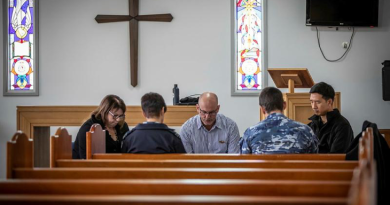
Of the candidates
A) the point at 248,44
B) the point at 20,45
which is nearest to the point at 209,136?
the point at 248,44

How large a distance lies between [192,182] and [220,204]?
12.3 inches

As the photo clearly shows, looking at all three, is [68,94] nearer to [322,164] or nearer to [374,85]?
[374,85]

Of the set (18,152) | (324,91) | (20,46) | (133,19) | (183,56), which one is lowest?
(18,152)

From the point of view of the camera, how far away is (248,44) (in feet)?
25.5

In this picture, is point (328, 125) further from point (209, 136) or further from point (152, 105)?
point (152, 105)

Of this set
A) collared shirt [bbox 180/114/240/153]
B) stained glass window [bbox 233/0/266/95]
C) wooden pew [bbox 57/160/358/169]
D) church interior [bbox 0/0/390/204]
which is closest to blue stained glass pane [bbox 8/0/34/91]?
church interior [bbox 0/0/390/204]

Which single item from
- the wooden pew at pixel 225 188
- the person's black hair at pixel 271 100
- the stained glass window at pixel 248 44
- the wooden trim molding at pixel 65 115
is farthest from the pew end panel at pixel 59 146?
the stained glass window at pixel 248 44

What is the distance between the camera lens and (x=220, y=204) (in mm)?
1514

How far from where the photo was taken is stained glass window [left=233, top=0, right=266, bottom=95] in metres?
7.76

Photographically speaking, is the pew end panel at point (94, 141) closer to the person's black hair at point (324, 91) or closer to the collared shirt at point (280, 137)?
the collared shirt at point (280, 137)

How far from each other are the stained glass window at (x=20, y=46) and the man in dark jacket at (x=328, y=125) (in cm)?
501

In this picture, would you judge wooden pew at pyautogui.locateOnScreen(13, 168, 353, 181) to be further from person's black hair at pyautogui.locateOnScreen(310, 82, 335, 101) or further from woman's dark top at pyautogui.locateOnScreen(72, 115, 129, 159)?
person's black hair at pyautogui.locateOnScreen(310, 82, 335, 101)

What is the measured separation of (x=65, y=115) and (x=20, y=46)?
6.89 feet

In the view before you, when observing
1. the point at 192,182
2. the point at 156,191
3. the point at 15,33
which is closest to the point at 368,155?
the point at 192,182
